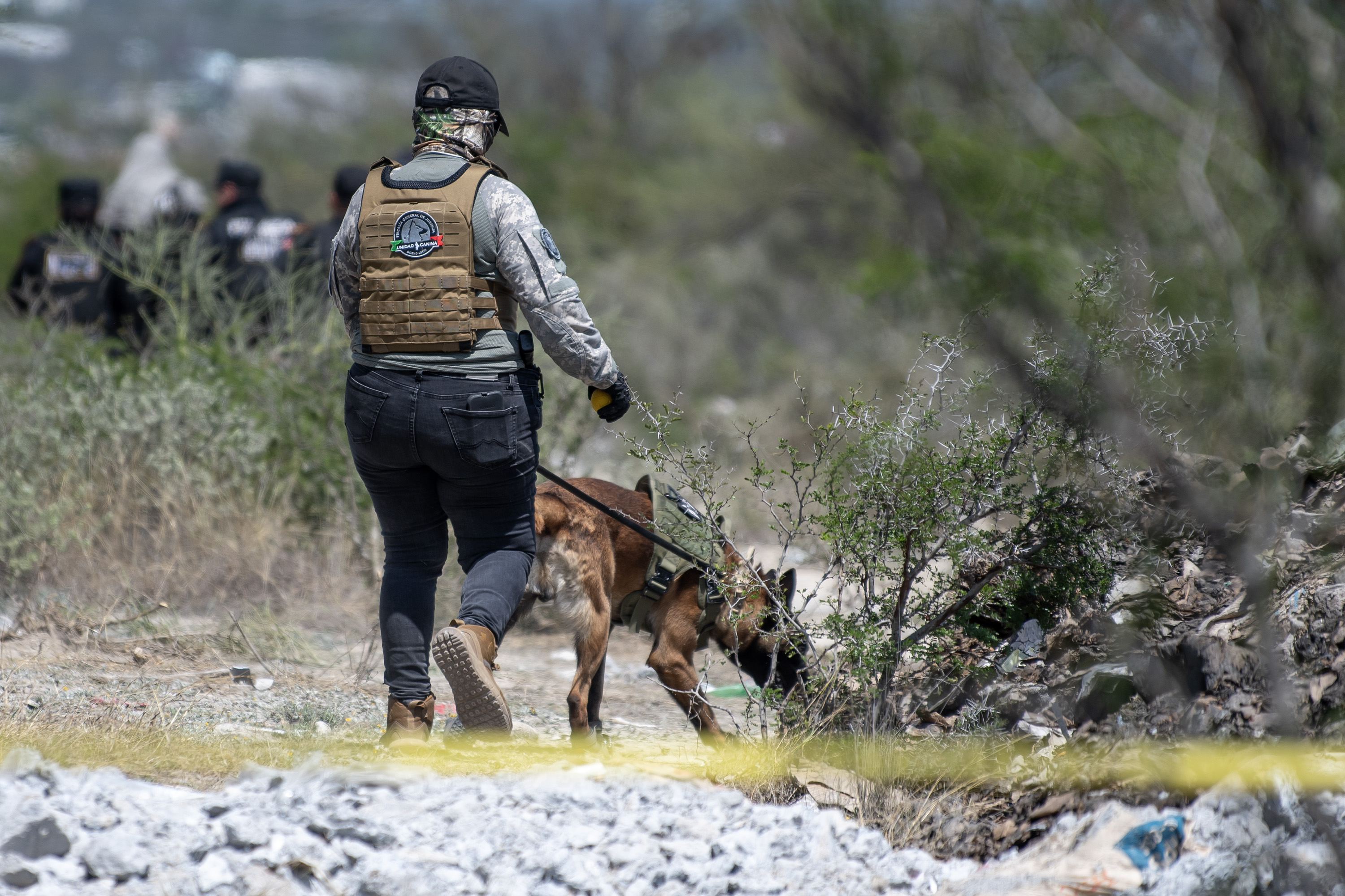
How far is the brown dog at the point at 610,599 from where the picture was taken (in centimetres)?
392

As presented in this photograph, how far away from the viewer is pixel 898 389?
10.5 meters

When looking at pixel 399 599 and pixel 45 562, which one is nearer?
pixel 399 599

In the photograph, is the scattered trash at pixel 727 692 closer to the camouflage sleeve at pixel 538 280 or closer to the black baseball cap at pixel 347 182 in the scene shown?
the camouflage sleeve at pixel 538 280

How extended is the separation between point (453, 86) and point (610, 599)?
5.86 feet

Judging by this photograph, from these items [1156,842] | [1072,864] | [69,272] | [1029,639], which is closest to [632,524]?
[1029,639]

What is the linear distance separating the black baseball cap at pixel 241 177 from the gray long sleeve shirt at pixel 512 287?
5.42 m

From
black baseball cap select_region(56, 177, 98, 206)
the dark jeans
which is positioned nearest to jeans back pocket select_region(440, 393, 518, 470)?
the dark jeans

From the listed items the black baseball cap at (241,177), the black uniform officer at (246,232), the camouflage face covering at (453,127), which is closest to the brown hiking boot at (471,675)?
the camouflage face covering at (453,127)

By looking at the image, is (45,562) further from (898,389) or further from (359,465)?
(898,389)

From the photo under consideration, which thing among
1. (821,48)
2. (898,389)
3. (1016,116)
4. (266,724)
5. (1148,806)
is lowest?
(266,724)

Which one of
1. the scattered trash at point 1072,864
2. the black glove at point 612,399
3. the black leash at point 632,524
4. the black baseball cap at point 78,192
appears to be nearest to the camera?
the scattered trash at point 1072,864

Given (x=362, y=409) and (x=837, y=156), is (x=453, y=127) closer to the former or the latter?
(x=362, y=409)

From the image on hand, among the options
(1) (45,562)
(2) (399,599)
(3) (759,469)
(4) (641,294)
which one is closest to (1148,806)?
(3) (759,469)

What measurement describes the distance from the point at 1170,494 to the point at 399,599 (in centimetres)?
244
